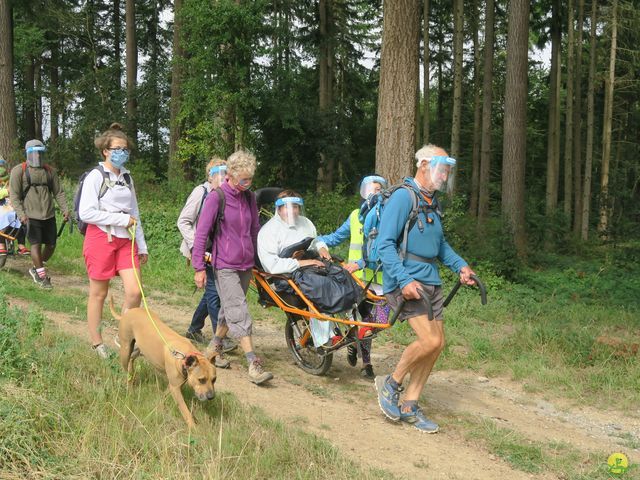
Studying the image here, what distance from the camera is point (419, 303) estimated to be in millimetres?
5152

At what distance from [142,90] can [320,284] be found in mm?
22241

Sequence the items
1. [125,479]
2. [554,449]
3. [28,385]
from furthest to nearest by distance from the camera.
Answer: [554,449]
[28,385]
[125,479]

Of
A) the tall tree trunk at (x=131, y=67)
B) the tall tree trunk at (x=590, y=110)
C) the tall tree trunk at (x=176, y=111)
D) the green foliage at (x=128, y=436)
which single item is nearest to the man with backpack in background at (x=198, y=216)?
the green foliage at (x=128, y=436)

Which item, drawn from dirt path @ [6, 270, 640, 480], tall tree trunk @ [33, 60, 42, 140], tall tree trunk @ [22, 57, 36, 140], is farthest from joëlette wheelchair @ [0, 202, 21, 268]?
tall tree trunk @ [22, 57, 36, 140]

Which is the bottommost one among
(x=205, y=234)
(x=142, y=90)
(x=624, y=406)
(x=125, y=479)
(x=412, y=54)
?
(x=624, y=406)

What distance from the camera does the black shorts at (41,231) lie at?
9.50m

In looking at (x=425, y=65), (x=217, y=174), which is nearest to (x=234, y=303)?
(x=217, y=174)

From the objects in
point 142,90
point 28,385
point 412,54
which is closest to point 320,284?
point 28,385

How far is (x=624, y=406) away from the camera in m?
6.40

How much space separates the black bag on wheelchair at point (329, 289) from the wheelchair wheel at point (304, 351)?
0.58 metres

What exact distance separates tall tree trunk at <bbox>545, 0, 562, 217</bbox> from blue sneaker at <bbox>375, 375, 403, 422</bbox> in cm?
1891

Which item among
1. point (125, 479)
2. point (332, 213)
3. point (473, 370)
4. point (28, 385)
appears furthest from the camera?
point (332, 213)

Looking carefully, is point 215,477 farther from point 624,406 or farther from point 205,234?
point 624,406

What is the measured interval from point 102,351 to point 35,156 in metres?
4.73
